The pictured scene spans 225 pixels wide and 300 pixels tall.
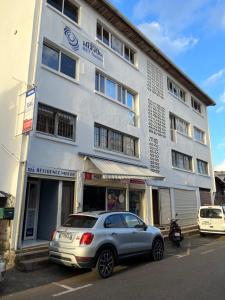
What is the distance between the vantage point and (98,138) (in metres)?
14.7

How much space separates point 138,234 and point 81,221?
6.82ft

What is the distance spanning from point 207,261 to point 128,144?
8465mm

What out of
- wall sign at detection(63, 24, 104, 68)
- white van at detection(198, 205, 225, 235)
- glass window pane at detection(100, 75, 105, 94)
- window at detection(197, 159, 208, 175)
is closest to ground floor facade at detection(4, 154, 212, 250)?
white van at detection(198, 205, 225, 235)

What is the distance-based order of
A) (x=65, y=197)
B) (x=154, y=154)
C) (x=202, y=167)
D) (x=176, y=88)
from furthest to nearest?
(x=202, y=167) → (x=176, y=88) → (x=154, y=154) → (x=65, y=197)

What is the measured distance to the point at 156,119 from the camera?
19953mm

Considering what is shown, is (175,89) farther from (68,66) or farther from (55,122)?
(55,122)

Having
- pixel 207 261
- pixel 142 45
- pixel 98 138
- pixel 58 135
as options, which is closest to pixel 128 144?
pixel 98 138

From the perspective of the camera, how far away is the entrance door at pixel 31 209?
11.7m

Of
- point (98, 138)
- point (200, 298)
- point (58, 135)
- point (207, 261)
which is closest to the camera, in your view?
point (200, 298)

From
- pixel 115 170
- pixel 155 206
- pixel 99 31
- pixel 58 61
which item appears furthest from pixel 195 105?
pixel 58 61

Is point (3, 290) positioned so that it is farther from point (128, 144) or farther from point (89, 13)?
point (89, 13)

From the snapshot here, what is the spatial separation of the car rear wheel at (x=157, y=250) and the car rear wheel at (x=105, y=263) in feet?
7.55

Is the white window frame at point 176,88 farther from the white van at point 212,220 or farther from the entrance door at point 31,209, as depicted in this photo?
the entrance door at point 31,209

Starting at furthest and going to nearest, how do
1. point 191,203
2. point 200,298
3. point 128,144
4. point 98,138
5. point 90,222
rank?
point 191,203
point 128,144
point 98,138
point 90,222
point 200,298
